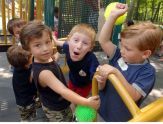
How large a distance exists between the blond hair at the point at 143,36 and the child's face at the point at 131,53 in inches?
0.9

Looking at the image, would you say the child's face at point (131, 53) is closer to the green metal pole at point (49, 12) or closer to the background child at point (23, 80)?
the background child at point (23, 80)

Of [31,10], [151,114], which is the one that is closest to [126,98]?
[151,114]

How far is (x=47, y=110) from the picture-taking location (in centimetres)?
238

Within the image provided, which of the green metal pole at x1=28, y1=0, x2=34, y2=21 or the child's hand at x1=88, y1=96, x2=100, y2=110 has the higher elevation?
the green metal pole at x1=28, y1=0, x2=34, y2=21

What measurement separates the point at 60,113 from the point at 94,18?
8.52ft

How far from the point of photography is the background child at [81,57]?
2.43 meters

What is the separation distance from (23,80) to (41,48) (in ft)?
2.33

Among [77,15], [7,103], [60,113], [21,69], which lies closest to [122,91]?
[60,113]

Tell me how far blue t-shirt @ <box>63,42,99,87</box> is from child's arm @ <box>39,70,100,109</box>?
444 mm

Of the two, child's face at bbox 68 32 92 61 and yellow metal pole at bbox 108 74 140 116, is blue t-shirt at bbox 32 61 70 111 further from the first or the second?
yellow metal pole at bbox 108 74 140 116

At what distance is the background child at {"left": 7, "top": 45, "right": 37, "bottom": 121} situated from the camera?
2.74 m

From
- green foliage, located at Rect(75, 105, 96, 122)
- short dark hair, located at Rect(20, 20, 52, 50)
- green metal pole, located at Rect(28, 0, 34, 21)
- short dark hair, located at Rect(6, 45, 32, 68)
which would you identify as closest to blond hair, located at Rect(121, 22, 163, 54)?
green foliage, located at Rect(75, 105, 96, 122)

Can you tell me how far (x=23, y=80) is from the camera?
9.18 feet

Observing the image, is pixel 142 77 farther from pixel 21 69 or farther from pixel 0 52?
pixel 0 52
